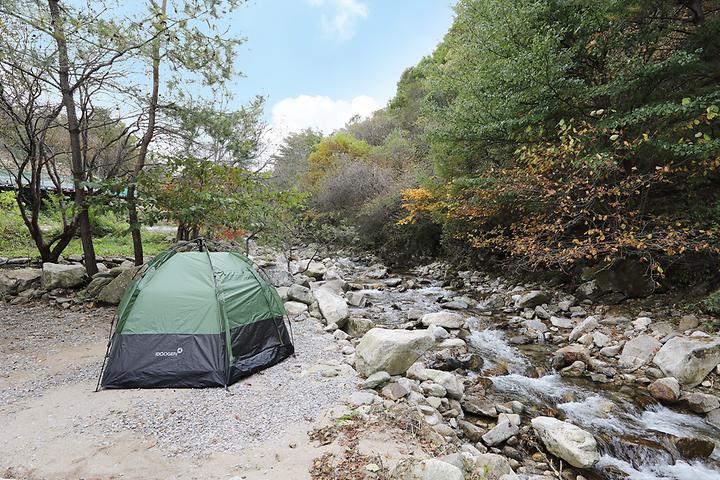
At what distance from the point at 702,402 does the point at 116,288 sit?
33.9ft

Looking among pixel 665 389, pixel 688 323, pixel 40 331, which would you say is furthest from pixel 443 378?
pixel 40 331

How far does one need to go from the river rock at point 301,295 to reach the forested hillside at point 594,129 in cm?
477

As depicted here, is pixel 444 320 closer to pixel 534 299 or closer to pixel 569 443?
pixel 534 299

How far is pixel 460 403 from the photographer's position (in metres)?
4.73

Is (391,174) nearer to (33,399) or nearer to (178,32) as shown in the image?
(178,32)

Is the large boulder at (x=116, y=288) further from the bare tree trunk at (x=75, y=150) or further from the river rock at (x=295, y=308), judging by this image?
the river rock at (x=295, y=308)

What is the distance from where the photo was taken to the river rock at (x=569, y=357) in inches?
228

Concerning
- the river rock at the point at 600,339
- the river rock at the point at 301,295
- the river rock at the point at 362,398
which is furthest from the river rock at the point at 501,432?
the river rock at the point at 301,295

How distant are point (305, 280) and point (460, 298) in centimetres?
451

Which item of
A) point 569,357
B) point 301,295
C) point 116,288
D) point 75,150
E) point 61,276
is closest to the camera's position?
point 569,357

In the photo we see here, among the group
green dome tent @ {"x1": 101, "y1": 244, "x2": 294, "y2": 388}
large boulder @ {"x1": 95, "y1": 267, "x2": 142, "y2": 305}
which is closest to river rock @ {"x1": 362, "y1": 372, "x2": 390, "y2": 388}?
green dome tent @ {"x1": 101, "y1": 244, "x2": 294, "y2": 388}

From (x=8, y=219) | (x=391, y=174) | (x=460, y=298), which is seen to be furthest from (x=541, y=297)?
(x=8, y=219)

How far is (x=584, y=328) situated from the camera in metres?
6.87

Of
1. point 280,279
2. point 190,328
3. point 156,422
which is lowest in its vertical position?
point 156,422
